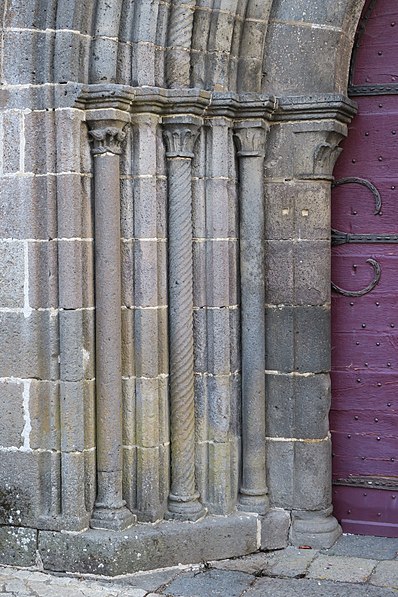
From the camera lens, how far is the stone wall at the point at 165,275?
16.6 feet

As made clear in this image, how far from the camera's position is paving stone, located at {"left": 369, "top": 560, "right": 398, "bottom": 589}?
16.2 ft

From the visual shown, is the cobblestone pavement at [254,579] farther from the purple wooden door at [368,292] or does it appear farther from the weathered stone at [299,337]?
the weathered stone at [299,337]

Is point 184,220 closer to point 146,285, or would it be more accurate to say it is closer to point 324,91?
point 146,285

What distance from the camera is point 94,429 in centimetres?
518

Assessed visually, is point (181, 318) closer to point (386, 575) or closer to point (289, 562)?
point (289, 562)

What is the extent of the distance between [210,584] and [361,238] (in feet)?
6.52

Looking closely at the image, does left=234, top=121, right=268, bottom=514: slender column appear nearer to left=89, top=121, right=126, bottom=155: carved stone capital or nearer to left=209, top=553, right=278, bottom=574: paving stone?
left=209, top=553, right=278, bottom=574: paving stone

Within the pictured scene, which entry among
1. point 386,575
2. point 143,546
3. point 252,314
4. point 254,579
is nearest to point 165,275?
point 252,314

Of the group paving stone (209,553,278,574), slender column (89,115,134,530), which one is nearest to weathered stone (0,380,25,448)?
slender column (89,115,134,530)

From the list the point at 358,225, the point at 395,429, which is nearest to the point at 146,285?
the point at 358,225

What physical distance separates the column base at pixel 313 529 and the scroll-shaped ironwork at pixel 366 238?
47.3 inches

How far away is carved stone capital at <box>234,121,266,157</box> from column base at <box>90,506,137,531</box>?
1.95 meters

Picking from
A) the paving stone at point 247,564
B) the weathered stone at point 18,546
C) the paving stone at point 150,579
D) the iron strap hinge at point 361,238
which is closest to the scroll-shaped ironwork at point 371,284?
the iron strap hinge at point 361,238

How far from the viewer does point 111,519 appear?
5.13 meters
